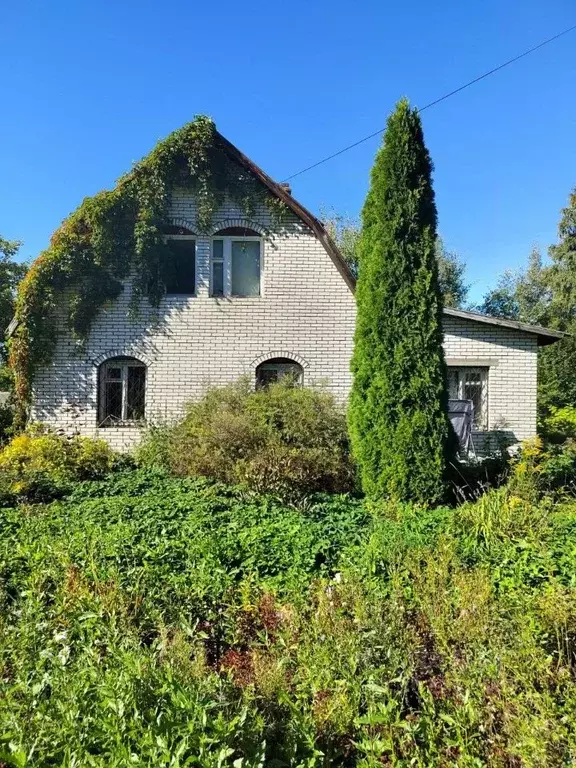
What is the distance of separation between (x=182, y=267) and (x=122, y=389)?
9.15 ft

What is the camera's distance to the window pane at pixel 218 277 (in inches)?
422

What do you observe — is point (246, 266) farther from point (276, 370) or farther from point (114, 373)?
point (114, 373)

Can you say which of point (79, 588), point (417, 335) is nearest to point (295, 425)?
point (417, 335)

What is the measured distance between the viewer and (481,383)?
1123 cm

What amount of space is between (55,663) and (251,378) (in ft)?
27.0

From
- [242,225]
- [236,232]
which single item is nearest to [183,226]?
[236,232]

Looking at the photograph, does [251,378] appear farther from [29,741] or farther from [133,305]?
[29,741]

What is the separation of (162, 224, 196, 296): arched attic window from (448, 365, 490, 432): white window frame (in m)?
5.80

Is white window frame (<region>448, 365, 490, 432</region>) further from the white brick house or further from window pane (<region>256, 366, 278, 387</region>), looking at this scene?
window pane (<region>256, 366, 278, 387</region>)

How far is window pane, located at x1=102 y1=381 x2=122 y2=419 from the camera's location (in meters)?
10.5

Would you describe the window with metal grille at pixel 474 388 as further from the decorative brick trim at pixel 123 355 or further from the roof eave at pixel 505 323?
the decorative brick trim at pixel 123 355

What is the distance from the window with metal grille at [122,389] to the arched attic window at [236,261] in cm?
231

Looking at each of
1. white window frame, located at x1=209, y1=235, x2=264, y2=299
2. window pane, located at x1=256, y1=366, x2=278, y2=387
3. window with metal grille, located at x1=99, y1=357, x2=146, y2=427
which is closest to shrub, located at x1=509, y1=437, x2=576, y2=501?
A: window pane, located at x1=256, y1=366, x2=278, y2=387

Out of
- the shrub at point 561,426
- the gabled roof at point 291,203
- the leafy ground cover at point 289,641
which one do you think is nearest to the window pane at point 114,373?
the gabled roof at point 291,203
